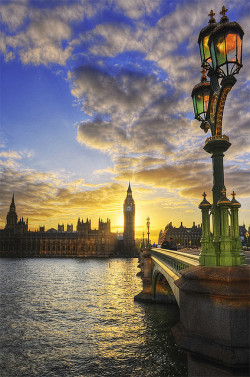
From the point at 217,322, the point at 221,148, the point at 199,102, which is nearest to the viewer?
the point at 217,322

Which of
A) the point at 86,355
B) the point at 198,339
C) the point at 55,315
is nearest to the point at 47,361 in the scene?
the point at 86,355

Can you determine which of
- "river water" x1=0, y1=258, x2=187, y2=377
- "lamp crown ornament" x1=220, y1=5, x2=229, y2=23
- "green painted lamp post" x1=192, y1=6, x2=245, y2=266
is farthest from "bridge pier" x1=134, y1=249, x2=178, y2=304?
"lamp crown ornament" x1=220, y1=5, x2=229, y2=23

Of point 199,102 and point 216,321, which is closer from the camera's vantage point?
point 216,321

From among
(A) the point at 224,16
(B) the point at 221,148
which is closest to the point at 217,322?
(B) the point at 221,148

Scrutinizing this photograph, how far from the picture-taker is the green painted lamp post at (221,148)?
5555 millimetres

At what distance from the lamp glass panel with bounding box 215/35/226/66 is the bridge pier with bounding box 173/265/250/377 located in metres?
4.08

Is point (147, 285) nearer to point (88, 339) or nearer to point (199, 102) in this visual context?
point (88, 339)

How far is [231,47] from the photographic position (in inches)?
220

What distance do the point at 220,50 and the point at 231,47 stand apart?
0.21 m

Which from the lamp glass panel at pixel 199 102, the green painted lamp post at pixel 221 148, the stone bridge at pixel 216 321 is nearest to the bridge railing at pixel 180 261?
the green painted lamp post at pixel 221 148

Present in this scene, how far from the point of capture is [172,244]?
36031 millimetres

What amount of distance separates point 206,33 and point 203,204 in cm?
406

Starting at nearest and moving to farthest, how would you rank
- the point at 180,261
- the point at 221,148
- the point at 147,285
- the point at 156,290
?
the point at 221,148 < the point at 180,261 < the point at 156,290 < the point at 147,285

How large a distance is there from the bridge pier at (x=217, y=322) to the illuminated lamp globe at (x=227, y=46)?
13.0 ft
